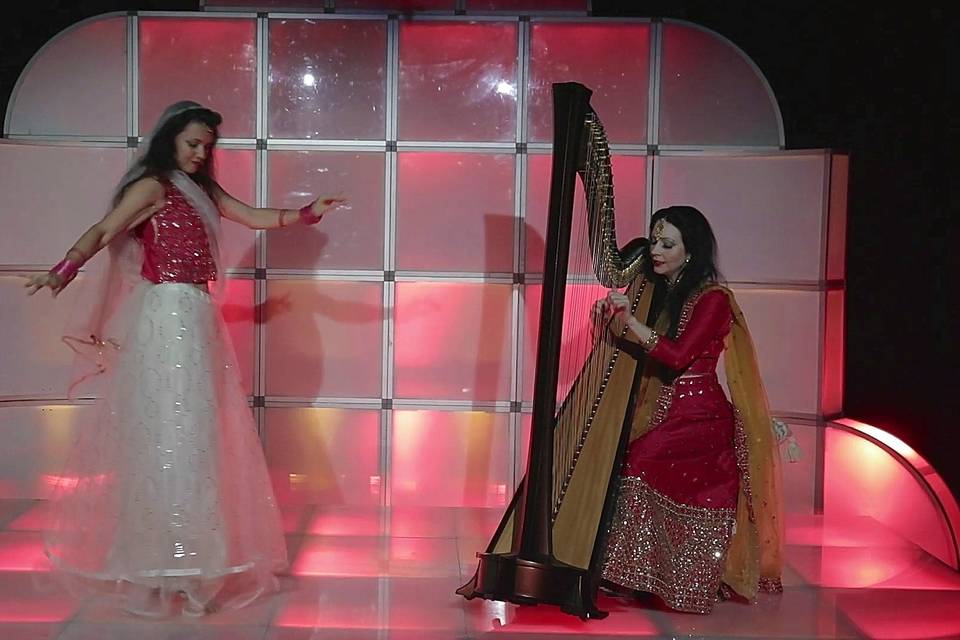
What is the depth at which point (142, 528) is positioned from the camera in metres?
3.95

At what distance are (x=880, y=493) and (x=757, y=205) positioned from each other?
4.43 feet

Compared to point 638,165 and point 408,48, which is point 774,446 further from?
point 408,48

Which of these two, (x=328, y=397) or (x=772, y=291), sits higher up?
(x=772, y=291)

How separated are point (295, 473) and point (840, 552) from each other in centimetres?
237

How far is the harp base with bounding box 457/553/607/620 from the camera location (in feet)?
12.3

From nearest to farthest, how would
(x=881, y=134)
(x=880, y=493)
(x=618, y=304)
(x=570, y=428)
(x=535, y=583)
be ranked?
(x=535, y=583) < (x=618, y=304) < (x=570, y=428) < (x=880, y=493) < (x=881, y=134)

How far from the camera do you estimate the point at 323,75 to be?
211 inches

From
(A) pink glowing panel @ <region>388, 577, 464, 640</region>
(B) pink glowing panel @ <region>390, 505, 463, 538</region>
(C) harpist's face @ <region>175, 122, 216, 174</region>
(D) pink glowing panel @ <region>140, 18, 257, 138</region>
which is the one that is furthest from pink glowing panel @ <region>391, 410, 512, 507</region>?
(C) harpist's face @ <region>175, 122, 216, 174</region>

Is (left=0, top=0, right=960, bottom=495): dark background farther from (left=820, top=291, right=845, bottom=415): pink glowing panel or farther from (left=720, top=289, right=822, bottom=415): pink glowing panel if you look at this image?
(left=720, top=289, right=822, bottom=415): pink glowing panel

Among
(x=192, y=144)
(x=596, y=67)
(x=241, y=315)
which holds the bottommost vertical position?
(x=241, y=315)

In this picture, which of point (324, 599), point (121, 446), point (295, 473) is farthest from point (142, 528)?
point (295, 473)

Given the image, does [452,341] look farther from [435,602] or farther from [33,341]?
[33,341]

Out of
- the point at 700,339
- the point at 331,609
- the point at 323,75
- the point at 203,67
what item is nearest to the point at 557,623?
the point at 331,609

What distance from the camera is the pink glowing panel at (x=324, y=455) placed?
18.0 feet
